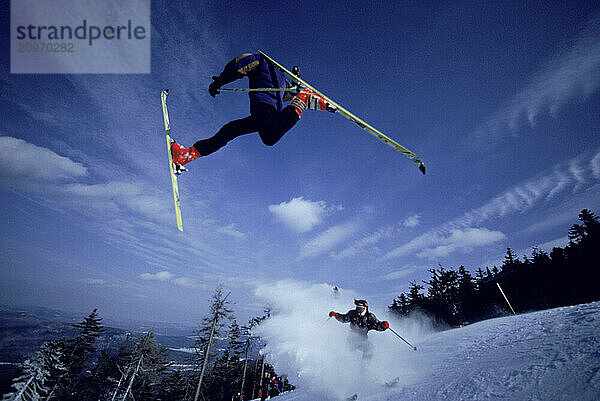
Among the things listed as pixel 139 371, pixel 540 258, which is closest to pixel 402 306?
pixel 540 258

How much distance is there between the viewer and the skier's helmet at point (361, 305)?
7254mm

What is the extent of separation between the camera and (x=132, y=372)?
84.7 ft

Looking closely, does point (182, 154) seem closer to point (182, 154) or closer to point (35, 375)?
point (182, 154)

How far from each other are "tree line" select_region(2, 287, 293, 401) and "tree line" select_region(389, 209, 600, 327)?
23.5m

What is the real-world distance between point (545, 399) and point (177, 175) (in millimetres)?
6542

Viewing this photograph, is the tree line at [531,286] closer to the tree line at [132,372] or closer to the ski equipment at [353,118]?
the ski equipment at [353,118]

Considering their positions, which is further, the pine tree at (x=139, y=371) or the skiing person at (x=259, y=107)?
the pine tree at (x=139, y=371)

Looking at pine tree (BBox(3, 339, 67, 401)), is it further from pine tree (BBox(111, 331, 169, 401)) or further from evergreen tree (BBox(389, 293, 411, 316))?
evergreen tree (BBox(389, 293, 411, 316))

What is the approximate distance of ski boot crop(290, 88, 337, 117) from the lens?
15.8 feet

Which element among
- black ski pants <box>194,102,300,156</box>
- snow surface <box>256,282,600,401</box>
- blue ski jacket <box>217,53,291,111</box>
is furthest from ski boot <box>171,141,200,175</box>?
snow surface <box>256,282,600,401</box>

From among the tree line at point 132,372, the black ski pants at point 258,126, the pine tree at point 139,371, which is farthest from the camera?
the pine tree at point 139,371

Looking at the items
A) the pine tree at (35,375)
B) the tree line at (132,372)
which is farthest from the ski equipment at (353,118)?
the pine tree at (35,375)

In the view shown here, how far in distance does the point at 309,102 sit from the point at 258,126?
1.28 meters

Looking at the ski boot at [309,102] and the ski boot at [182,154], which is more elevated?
the ski boot at [309,102]
